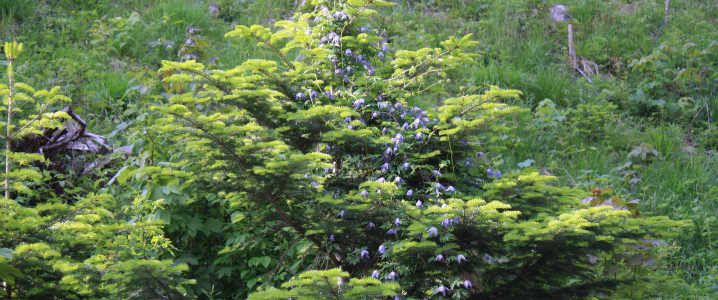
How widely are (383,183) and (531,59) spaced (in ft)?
17.8

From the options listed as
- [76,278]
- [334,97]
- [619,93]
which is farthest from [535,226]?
[619,93]

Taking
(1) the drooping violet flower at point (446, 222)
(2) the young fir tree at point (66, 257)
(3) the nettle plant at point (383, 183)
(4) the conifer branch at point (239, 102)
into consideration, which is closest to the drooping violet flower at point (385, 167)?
(3) the nettle plant at point (383, 183)

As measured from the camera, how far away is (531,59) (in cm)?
723

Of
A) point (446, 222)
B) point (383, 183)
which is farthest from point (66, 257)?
point (446, 222)

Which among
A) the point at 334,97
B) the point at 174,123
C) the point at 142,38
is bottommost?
the point at 142,38

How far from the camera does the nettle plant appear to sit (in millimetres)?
2312

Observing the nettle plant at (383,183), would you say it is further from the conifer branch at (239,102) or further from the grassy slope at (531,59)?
the grassy slope at (531,59)

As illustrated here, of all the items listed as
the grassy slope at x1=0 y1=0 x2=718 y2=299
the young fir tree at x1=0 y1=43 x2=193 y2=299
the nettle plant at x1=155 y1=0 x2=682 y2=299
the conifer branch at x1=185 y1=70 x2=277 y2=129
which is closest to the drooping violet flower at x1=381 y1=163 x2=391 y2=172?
the nettle plant at x1=155 y1=0 x2=682 y2=299

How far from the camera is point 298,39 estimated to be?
309 cm

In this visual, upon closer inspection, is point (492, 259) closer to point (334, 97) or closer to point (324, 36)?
point (334, 97)

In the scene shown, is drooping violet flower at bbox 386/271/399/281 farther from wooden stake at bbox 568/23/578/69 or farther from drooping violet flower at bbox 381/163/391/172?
wooden stake at bbox 568/23/578/69

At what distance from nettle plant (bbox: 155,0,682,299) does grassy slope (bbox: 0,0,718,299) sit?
4.46 feet

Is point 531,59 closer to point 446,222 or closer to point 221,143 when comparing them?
point 446,222

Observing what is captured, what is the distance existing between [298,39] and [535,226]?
5.52 ft
